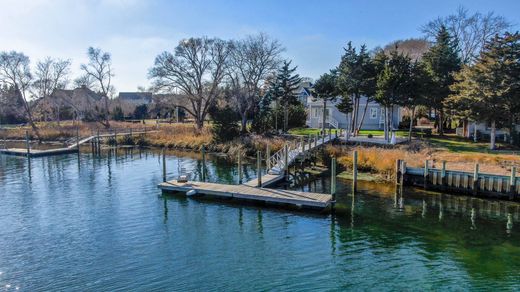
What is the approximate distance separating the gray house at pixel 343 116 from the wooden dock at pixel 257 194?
2547cm

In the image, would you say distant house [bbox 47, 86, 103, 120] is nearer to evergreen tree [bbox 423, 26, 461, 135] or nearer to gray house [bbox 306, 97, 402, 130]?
gray house [bbox 306, 97, 402, 130]

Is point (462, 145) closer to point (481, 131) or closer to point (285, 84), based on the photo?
point (481, 131)

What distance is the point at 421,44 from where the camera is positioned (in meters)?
61.9

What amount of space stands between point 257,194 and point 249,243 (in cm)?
590

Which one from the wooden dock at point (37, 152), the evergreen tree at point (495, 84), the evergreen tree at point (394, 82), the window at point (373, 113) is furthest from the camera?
the window at point (373, 113)

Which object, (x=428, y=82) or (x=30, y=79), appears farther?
(x=30, y=79)

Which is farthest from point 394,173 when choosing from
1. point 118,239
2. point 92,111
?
point 92,111

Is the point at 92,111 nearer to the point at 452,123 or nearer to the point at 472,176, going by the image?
the point at 452,123

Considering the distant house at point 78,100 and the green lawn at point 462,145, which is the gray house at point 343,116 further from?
the distant house at point 78,100

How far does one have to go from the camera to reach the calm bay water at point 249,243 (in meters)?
13.5

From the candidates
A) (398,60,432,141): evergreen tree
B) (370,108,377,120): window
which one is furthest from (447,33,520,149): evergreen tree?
(370,108,377,120): window

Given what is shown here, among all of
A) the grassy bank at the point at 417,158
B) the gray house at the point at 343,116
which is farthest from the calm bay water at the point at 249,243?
the gray house at the point at 343,116

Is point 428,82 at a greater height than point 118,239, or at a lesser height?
greater

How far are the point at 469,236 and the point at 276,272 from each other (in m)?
9.26
